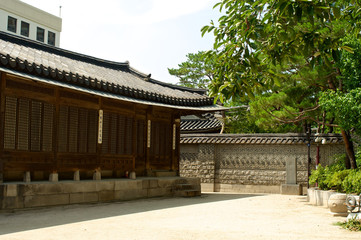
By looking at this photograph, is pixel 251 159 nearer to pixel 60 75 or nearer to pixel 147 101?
pixel 147 101

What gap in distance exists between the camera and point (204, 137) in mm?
22000

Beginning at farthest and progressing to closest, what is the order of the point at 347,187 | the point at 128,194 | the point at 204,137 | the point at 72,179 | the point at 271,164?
1. the point at 204,137
2. the point at 271,164
3. the point at 128,194
4. the point at 72,179
5. the point at 347,187

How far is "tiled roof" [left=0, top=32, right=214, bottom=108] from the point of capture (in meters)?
10.9

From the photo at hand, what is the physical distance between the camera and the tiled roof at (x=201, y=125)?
25797 millimetres

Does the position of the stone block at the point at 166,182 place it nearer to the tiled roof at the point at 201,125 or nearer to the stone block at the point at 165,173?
the stone block at the point at 165,173

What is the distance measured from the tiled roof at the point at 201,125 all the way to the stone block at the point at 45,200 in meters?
14.2

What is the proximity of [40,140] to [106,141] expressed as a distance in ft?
9.61

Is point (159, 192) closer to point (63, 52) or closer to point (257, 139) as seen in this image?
point (63, 52)

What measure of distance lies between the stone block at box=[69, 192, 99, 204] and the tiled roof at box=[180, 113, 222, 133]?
13.0m

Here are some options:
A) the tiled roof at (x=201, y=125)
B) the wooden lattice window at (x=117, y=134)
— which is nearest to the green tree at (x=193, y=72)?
the tiled roof at (x=201, y=125)

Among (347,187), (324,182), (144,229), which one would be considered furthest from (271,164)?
(144,229)

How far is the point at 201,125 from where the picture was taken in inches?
1036

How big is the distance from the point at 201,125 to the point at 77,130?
13.5 metres

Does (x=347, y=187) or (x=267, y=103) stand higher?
(x=267, y=103)
